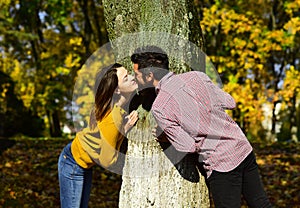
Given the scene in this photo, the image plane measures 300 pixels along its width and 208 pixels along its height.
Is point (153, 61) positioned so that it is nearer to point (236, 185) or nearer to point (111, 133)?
point (111, 133)

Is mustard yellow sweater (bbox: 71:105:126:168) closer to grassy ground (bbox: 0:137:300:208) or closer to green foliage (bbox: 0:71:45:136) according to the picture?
grassy ground (bbox: 0:137:300:208)

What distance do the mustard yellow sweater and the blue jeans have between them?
0.24 ft

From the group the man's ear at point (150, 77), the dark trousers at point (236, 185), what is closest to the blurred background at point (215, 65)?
the man's ear at point (150, 77)

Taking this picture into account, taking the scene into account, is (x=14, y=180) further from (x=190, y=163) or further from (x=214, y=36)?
(x=214, y=36)

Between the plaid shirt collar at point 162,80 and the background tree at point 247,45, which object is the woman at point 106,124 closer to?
the plaid shirt collar at point 162,80

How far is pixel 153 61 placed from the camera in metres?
3.19

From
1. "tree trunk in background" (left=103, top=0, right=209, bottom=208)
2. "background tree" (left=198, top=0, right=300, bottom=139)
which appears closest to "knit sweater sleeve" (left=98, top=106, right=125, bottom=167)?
"tree trunk in background" (left=103, top=0, right=209, bottom=208)

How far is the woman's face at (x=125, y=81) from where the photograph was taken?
3.30 meters

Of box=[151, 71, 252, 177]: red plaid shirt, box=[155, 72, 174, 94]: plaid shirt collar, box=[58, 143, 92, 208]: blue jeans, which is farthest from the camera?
box=[58, 143, 92, 208]: blue jeans

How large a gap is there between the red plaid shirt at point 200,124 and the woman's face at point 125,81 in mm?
375

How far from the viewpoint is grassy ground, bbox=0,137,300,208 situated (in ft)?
22.9

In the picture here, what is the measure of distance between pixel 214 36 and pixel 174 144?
38.8 ft

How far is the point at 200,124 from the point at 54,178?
601 centimetres

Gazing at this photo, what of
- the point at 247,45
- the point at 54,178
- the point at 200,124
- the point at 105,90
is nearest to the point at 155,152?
the point at 200,124
